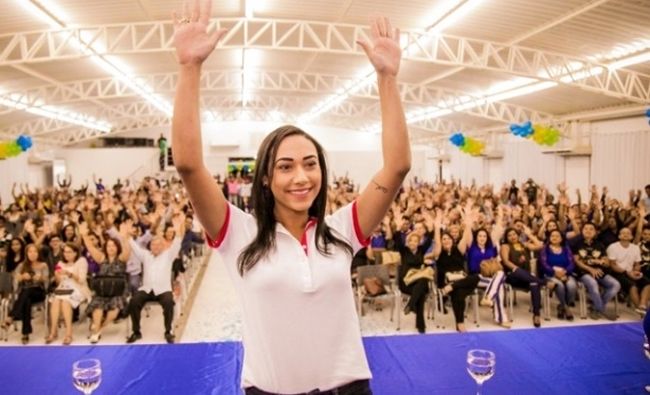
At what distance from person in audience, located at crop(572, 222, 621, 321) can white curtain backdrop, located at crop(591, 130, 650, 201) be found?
721 cm

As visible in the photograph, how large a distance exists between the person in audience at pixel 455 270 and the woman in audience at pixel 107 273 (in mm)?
3652

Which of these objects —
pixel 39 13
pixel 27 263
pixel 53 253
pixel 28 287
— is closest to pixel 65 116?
pixel 39 13

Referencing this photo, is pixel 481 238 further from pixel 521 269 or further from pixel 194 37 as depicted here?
pixel 194 37

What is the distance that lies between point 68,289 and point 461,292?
4.41m

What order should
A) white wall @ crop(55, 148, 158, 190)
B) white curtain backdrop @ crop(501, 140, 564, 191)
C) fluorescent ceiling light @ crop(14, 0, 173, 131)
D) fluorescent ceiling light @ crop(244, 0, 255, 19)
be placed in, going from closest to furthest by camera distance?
fluorescent ceiling light @ crop(14, 0, 173, 131) < fluorescent ceiling light @ crop(244, 0, 255, 19) < white curtain backdrop @ crop(501, 140, 564, 191) < white wall @ crop(55, 148, 158, 190)

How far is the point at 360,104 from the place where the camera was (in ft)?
71.8

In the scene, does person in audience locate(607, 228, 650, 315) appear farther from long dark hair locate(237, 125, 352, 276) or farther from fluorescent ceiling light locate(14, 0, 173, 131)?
fluorescent ceiling light locate(14, 0, 173, 131)

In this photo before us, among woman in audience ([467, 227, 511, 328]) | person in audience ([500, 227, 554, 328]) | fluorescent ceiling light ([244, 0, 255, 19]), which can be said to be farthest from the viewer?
fluorescent ceiling light ([244, 0, 255, 19])

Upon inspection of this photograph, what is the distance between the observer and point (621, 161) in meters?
13.2

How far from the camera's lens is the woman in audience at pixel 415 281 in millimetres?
5828

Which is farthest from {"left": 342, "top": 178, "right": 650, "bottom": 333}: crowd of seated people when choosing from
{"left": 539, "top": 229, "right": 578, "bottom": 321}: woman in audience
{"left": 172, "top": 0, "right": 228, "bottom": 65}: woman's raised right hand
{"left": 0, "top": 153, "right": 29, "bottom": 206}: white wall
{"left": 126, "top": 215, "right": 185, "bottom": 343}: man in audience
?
{"left": 0, "top": 153, "right": 29, "bottom": 206}: white wall

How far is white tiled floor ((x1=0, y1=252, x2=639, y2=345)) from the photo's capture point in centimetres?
568

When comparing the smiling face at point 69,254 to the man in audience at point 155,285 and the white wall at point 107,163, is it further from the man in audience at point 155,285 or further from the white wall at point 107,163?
the white wall at point 107,163

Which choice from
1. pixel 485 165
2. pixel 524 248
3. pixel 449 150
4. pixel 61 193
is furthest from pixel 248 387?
pixel 449 150
